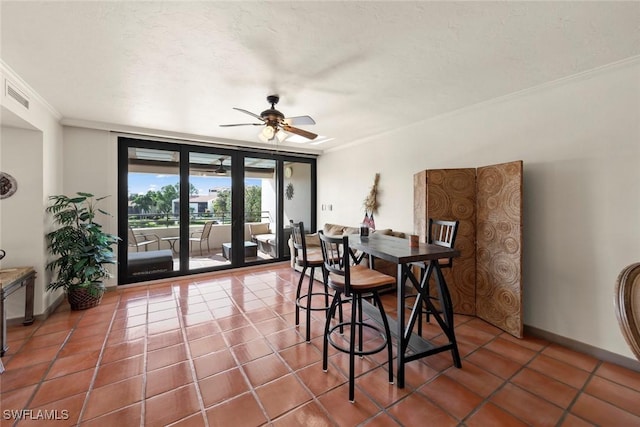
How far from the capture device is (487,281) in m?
2.78

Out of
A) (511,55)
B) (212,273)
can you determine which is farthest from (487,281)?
(212,273)

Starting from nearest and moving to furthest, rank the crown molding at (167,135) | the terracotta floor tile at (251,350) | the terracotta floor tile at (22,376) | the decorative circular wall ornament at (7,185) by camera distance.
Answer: the terracotta floor tile at (22,376), the terracotta floor tile at (251,350), the decorative circular wall ornament at (7,185), the crown molding at (167,135)

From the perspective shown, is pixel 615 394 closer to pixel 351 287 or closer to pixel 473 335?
pixel 473 335

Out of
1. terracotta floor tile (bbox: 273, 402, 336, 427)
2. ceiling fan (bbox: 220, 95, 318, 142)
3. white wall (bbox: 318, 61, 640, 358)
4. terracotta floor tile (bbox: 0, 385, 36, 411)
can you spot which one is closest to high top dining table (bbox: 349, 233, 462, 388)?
terracotta floor tile (bbox: 273, 402, 336, 427)

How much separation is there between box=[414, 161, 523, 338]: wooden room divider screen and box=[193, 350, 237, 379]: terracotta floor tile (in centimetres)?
248

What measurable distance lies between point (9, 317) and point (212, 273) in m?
2.41

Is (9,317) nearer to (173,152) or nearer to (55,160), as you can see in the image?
(55,160)

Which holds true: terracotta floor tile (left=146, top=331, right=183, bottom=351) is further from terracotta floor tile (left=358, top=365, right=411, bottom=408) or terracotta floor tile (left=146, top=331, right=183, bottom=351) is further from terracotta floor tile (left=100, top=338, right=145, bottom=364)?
terracotta floor tile (left=358, top=365, right=411, bottom=408)

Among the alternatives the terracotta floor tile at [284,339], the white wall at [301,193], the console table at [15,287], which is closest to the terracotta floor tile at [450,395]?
the terracotta floor tile at [284,339]

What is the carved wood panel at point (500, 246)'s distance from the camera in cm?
249

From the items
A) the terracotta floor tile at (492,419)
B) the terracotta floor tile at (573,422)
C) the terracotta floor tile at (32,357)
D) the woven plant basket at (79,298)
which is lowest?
the terracotta floor tile at (573,422)

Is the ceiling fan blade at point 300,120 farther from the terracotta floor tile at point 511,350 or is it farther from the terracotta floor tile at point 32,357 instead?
the terracotta floor tile at point 32,357

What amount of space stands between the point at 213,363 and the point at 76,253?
2.50 meters

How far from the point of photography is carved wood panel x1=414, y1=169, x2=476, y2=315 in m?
2.93
